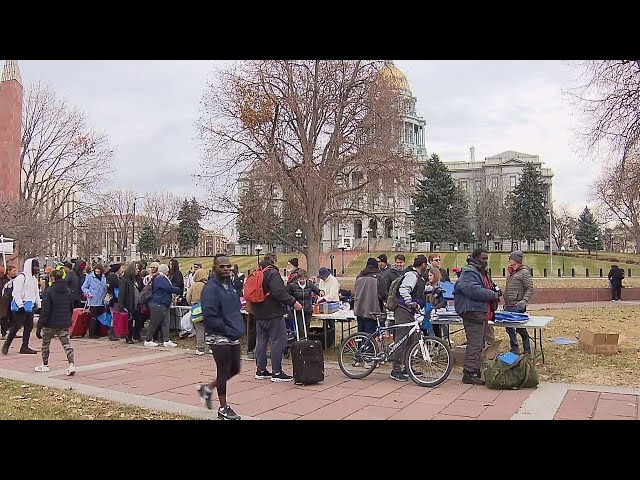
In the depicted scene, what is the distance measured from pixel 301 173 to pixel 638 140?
13056mm

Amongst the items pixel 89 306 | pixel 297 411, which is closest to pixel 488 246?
pixel 89 306

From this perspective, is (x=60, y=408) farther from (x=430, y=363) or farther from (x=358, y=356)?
(x=430, y=363)

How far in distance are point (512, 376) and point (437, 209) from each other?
64.5m

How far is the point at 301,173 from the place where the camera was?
85.0ft

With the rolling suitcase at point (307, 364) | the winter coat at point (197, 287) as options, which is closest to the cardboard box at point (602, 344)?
the rolling suitcase at point (307, 364)

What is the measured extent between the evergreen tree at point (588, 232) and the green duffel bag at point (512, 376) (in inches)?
3010

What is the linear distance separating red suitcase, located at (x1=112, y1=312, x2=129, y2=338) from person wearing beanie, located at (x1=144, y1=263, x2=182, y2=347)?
43.2 inches

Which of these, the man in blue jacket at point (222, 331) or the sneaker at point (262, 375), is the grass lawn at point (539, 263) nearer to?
the sneaker at point (262, 375)

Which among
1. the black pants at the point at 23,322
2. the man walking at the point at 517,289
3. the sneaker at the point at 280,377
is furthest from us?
the black pants at the point at 23,322

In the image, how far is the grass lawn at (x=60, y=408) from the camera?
6883 millimetres

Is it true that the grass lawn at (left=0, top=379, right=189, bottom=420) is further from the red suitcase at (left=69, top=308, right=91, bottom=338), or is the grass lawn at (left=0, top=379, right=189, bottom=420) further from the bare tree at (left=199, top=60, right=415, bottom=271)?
the bare tree at (left=199, top=60, right=415, bottom=271)

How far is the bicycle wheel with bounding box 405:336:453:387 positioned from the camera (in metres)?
8.60

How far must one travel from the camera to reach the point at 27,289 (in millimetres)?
12672
